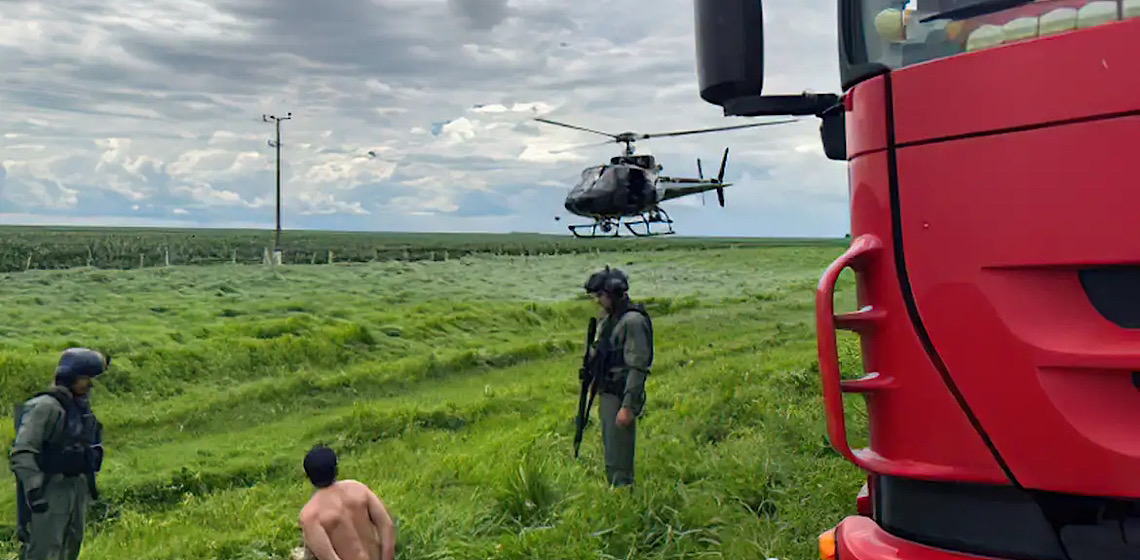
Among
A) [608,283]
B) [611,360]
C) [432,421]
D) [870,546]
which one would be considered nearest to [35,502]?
[611,360]

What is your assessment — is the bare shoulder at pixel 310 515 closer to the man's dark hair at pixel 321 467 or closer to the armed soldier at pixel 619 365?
the man's dark hair at pixel 321 467

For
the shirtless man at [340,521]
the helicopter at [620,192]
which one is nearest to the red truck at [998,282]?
the shirtless man at [340,521]

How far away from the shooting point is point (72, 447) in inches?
237

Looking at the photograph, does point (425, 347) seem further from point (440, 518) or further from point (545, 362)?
point (440, 518)

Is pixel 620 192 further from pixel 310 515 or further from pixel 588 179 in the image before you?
pixel 310 515

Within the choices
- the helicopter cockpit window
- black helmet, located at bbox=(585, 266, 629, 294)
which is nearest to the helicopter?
the helicopter cockpit window

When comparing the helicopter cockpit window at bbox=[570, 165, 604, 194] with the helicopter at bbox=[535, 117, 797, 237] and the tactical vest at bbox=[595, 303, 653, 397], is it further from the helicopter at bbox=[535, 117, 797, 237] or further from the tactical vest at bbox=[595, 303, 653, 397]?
the tactical vest at bbox=[595, 303, 653, 397]

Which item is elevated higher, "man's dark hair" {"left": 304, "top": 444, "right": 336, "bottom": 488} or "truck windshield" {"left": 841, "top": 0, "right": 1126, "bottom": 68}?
"truck windshield" {"left": 841, "top": 0, "right": 1126, "bottom": 68}

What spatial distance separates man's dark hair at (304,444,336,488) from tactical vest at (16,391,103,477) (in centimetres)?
255

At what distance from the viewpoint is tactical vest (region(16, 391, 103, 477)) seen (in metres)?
5.94

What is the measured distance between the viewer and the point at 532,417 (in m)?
11.5

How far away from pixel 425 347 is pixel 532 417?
7.29m

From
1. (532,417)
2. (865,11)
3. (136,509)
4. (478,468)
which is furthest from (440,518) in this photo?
(532,417)

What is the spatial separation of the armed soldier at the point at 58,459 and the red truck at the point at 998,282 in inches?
201
